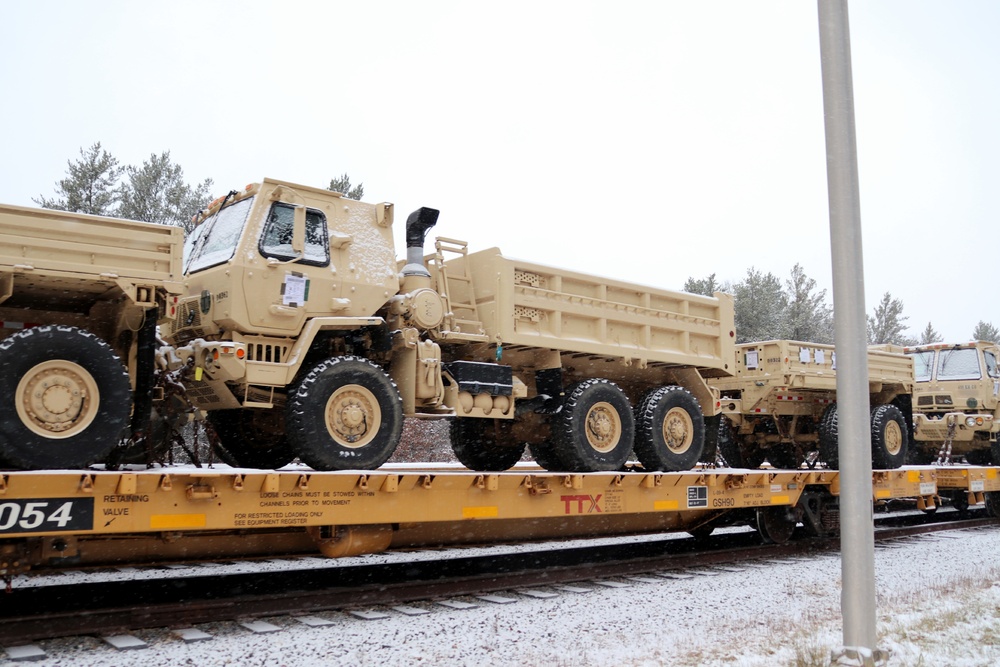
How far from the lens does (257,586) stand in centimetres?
812

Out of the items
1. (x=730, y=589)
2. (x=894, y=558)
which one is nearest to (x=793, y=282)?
(x=894, y=558)

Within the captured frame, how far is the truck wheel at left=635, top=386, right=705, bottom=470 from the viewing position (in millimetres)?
10227

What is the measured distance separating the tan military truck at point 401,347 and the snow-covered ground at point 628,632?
1578mm

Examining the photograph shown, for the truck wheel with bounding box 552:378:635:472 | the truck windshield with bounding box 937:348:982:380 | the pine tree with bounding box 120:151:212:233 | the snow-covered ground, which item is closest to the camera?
the snow-covered ground

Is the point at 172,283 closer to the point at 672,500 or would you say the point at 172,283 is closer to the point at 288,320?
the point at 288,320

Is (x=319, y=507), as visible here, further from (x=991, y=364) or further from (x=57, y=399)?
(x=991, y=364)

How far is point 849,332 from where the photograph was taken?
5.06 m

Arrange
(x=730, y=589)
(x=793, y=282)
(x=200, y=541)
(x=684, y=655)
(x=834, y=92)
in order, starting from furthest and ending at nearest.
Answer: (x=793, y=282), (x=730, y=589), (x=200, y=541), (x=684, y=655), (x=834, y=92)

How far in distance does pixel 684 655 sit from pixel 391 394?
11.2ft

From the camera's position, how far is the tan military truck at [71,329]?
227 inches

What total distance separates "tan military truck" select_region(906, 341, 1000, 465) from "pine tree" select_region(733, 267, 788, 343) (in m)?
16.0

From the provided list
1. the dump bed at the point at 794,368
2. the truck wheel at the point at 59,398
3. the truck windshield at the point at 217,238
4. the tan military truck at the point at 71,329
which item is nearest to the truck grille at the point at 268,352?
the truck windshield at the point at 217,238

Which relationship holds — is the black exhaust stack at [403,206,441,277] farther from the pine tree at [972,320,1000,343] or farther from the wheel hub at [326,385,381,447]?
the pine tree at [972,320,1000,343]

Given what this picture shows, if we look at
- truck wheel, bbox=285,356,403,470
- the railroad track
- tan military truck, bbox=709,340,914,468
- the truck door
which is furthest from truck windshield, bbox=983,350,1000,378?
the truck door
